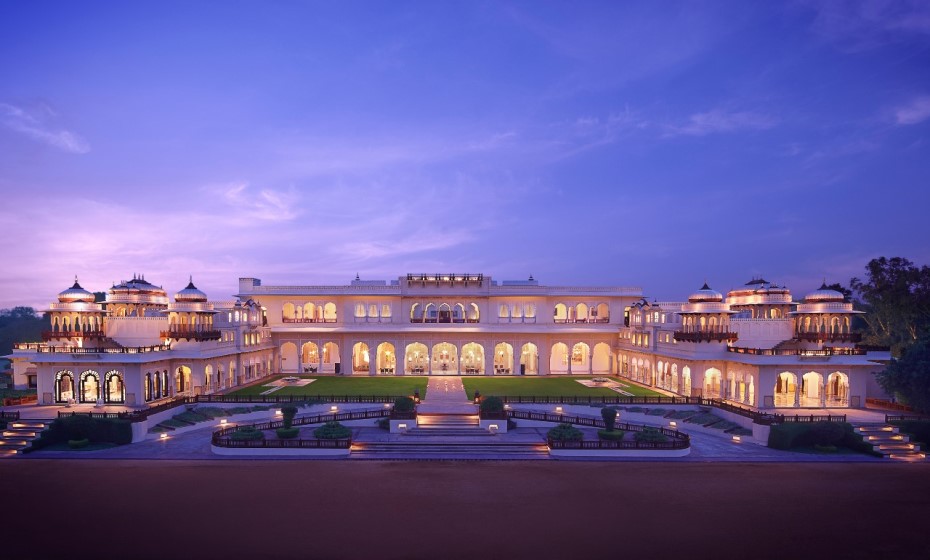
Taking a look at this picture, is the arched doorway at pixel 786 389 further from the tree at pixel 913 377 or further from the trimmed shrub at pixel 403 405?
the trimmed shrub at pixel 403 405

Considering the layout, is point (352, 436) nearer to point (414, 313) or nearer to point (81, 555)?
point (81, 555)

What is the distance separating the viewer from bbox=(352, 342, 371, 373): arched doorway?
52.3 meters

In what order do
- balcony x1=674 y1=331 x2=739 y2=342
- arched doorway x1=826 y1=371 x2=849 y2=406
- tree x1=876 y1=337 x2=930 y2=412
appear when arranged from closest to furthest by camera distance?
tree x1=876 y1=337 x2=930 y2=412
arched doorway x1=826 y1=371 x2=849 y2=406
balcony x1=674 y1=331 x2=739 y2=342

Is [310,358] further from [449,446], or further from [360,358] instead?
[449,446]

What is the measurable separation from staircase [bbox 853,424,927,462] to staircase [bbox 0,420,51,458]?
4332cm

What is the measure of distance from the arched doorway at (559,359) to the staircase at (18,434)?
40.3 metres

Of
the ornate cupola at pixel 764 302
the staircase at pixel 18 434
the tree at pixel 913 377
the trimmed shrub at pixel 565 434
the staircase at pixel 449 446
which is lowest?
the staircase at pixel 449 446

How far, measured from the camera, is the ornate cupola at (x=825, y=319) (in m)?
38.8

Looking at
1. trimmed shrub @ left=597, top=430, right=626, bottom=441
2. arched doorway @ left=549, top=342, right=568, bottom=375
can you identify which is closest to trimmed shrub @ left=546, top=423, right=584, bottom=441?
trimmed shrub @ left=597, top=430, right=626, bottom=441

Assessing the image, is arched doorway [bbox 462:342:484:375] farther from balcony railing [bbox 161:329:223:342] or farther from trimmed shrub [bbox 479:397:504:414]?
balcony railing [bbox 161:329:223:342]

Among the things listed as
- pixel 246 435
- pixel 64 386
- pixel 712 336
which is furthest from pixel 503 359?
pixel 64 386

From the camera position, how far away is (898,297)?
41.8 m

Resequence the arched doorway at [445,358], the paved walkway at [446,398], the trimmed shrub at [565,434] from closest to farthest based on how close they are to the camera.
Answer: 1. the trimmed shrub at [565,434]
2. the paved walkway at [446,398]
3. the arched doorway at [445,358]

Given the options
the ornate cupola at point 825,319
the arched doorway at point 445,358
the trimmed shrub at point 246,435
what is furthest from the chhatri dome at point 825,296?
the trimmed shrub at point 246,435
